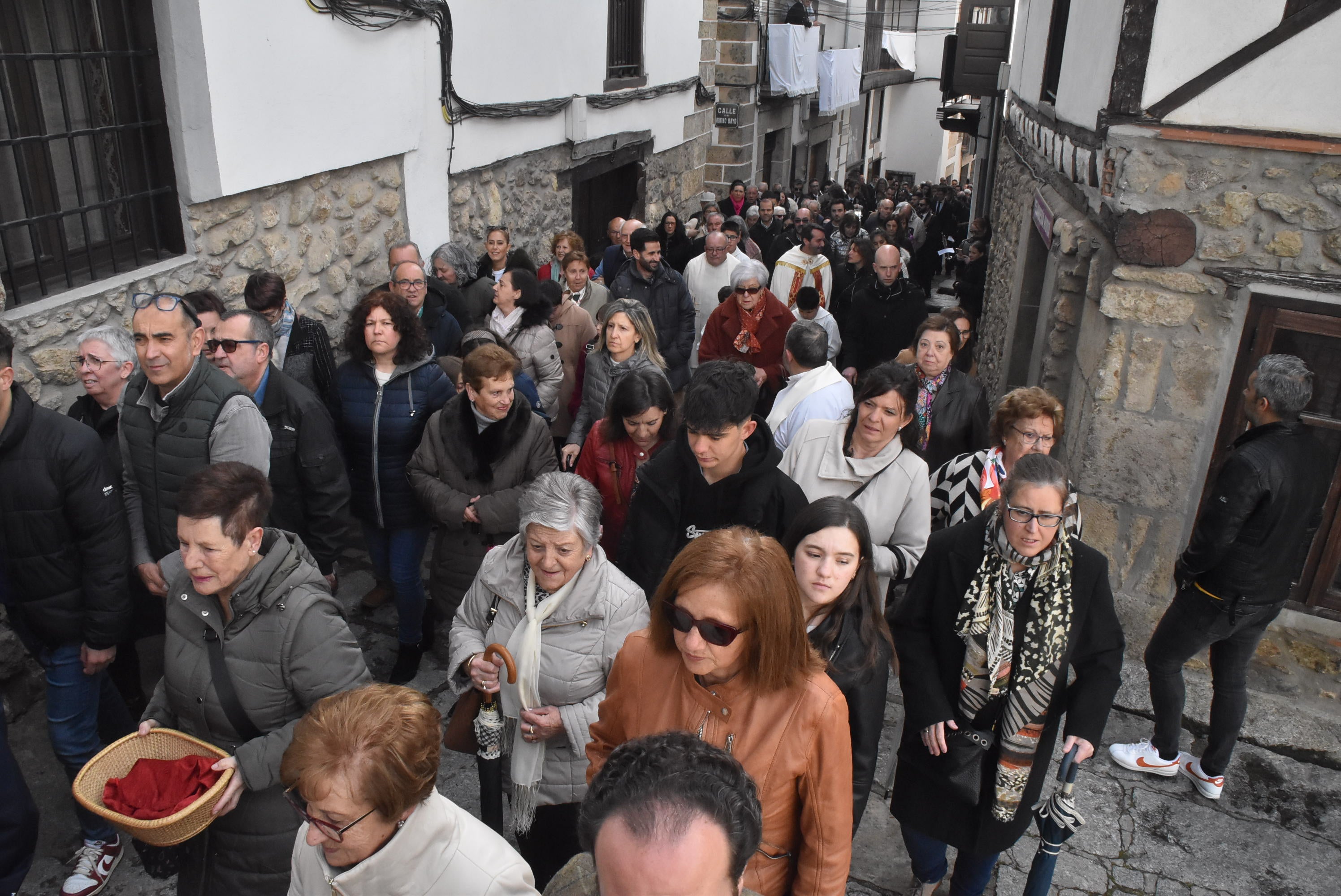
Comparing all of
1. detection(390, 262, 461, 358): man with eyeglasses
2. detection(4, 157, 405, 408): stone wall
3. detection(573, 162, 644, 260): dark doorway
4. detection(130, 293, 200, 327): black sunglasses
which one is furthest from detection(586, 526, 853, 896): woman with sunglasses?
detection(573, 162, 644, 260): dark doorway

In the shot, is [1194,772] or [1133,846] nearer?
[1133,846]

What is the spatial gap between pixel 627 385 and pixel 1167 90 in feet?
8.77

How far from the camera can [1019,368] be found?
24.9 ft

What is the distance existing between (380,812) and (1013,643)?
1.75 meters

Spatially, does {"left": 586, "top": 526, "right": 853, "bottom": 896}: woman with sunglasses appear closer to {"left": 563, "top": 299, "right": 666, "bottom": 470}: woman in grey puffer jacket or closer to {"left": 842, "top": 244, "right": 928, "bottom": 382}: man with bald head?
{"left": 563, "top": 299, "right": 666, "bottom": 470}: woman in grey puffer jacket

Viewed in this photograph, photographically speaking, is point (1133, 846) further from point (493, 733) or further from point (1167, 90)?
point (1167, 90)

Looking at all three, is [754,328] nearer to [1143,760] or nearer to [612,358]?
[612,358]

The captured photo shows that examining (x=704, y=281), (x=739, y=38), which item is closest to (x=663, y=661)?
(x=704, y=281)

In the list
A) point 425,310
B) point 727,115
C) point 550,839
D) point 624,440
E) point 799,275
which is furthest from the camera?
point 727,115

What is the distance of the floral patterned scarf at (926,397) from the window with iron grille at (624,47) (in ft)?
20.8

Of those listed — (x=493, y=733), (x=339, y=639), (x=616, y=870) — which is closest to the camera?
(x=616, y=870)

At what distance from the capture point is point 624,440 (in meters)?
3.76

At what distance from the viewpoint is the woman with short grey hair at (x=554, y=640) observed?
2.68m

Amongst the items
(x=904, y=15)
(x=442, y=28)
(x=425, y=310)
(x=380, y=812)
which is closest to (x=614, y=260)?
(x=442, y=28)
